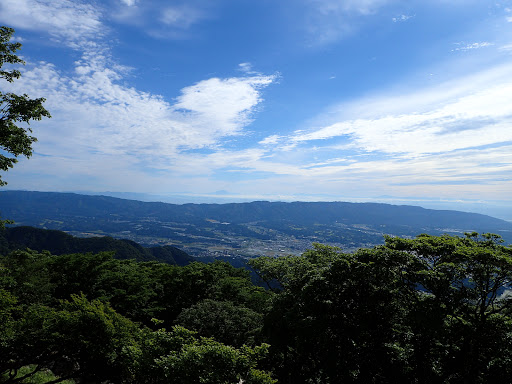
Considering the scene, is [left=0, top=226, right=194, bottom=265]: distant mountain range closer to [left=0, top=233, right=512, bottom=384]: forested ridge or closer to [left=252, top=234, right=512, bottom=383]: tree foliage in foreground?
[left=0, top=233, right=512, bottom=384]: forested ridge

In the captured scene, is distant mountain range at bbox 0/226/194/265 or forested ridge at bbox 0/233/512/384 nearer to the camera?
forested ridge at bbox 0/233/512/384

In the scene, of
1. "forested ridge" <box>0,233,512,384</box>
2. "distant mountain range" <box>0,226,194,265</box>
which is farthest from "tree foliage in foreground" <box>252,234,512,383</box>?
"distant mountain range" <box>0,226,194,265</box>

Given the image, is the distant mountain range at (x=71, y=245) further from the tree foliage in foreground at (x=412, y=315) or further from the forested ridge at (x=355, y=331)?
the tree foliage in foreground at (x=412, y=315)

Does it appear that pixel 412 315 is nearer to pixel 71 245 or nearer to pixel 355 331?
pixel 355 331

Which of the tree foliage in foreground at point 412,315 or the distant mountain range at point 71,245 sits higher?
the tree foliage in foreground at point 412,315

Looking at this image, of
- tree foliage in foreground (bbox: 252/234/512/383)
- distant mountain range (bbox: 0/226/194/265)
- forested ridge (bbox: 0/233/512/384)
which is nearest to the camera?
forested ridge (bbox: 0/233/512/384)

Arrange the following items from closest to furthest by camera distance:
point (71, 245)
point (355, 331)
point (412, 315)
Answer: point (412, 315)
point (355, 331)
point (71, 245)

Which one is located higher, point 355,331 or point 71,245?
point 355,331

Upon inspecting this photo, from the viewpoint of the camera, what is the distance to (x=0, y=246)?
106375 millimetres

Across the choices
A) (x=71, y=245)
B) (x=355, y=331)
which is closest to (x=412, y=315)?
(x=355, y=331)

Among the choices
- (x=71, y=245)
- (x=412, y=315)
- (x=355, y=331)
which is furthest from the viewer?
(x=71, y=245)

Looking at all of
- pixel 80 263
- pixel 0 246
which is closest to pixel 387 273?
pixel 80 263

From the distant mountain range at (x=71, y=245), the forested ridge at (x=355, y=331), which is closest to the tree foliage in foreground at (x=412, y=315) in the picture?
the forested ridge at (x=355, y=331)

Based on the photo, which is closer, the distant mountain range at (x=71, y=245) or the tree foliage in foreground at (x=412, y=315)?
the tree foliage in foreground at (x=412, y=315)
